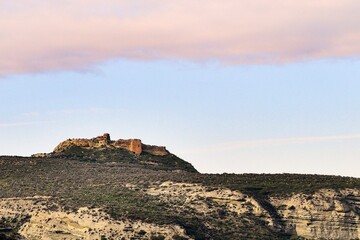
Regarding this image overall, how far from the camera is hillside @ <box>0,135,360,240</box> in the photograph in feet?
401

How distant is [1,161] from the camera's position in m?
163

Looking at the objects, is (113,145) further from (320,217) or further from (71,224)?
(320,217)

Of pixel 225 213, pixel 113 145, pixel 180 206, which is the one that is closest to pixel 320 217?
pixel 225 213

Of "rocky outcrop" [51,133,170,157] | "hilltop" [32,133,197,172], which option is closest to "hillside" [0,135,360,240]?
"hilltop" [32,133,197,172]

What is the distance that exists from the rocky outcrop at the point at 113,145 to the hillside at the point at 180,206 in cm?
2835

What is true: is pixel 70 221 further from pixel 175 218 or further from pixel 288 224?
pixel 288 224

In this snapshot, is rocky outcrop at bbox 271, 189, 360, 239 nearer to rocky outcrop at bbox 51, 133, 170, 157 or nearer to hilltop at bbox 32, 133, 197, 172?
hilltop at bbox 32, 133, 197, 172

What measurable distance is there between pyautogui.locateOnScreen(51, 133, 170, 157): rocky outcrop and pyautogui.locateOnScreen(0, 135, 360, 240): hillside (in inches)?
1116

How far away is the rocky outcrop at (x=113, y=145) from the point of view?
585 ft

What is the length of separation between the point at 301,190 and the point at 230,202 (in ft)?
33.2

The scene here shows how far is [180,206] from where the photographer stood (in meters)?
130

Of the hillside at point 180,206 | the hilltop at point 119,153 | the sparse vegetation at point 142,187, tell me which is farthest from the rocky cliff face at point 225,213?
the hilltop at point 119,153

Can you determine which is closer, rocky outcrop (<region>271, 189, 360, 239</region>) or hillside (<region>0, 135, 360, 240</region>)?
hillside (<region>0, 135, 360, 240</region>)

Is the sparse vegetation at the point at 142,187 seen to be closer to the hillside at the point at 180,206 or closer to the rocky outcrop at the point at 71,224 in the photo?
the hillside at the point at 180,206
